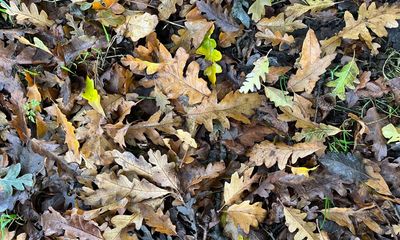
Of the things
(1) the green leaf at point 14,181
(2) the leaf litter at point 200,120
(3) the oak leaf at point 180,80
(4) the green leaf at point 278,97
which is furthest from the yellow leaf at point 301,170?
(1) the green leaf at point 14,181

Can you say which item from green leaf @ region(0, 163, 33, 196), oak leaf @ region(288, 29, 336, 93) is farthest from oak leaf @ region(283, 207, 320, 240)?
green leaf @ region(0, 163, 33, 196)

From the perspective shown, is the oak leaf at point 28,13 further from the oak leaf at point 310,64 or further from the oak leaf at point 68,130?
the oak leaf at point 310,64

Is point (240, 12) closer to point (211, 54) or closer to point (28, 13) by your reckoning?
point (211, 54)

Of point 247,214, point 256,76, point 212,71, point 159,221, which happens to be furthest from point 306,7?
point 159,221

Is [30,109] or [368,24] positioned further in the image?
[30,109]

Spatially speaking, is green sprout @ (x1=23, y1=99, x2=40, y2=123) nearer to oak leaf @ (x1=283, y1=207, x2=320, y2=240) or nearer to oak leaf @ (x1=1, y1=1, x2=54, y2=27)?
oak leaf @ (x1=1, y1=1, x2=54, y2=27)

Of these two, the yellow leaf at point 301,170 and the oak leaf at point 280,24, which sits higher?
the oak leaf at point 280,24
